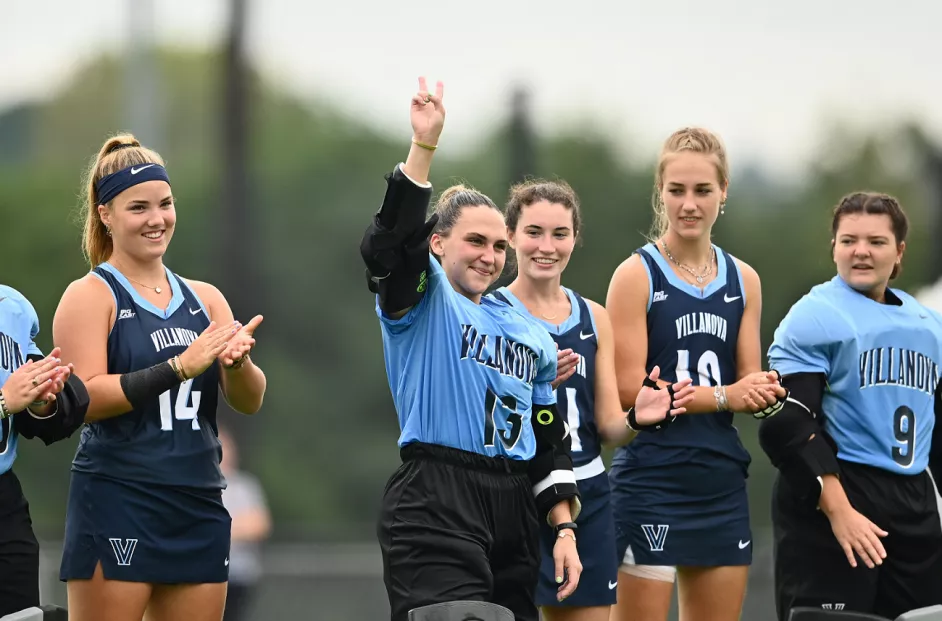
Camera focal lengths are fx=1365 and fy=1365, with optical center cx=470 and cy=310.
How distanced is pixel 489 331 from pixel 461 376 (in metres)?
0.21

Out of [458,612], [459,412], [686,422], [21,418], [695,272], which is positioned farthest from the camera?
[695,272]

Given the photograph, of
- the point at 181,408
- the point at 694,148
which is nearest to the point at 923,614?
the point at 694,148

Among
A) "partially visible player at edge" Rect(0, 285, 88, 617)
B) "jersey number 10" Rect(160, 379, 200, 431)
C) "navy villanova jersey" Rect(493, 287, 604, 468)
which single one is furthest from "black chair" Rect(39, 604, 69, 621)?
"navy villanova jersey" Rect(493, 287, 604, 468)

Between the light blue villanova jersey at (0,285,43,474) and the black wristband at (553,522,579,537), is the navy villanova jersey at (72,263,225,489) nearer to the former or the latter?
the light blue villanova jersey at (0,285,43,474)

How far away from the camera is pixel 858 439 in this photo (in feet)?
17.5

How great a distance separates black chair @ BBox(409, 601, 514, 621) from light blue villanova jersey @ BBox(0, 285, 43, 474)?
5.00 ft

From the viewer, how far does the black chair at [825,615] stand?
515 cm

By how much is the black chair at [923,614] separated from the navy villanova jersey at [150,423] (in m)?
2.59

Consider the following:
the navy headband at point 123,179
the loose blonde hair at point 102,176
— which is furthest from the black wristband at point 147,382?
the navy headband at point 123,179

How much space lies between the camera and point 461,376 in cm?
444

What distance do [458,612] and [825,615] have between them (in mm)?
1761

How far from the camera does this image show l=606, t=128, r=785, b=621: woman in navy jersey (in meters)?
5.26

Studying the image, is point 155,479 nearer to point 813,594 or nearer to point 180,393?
point 180,393

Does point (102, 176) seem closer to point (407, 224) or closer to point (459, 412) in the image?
point (407, 224)
